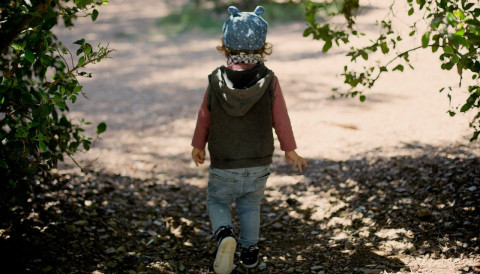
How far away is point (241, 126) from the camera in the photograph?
329cm

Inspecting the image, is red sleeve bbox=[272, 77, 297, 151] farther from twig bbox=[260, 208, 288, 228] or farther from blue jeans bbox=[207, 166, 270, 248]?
twig bbox=[260, 208, 288, 228]

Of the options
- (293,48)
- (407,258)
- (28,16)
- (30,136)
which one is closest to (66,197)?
(30,136)

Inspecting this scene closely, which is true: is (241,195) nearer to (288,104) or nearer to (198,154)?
(198,154)

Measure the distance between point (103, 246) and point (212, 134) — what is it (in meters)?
1.23

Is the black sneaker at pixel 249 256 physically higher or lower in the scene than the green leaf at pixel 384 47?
lower

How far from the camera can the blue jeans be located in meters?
3.36

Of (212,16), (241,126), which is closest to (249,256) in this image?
(241,126)

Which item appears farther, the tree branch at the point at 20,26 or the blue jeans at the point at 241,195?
the blue jeans at the point at 241,195

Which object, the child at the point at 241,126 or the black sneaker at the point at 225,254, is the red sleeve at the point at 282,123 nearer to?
the child at the point at 241,126

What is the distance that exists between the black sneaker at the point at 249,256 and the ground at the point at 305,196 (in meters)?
0.07

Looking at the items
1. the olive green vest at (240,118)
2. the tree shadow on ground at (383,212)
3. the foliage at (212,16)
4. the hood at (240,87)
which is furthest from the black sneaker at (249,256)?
the foliage at (212,16)

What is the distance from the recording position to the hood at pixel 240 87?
3.18 meters

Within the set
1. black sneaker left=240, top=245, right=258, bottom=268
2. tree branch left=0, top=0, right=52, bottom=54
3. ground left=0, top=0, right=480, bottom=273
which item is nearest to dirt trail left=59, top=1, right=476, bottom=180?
ground left=0, top=0, right=480, bottom=273

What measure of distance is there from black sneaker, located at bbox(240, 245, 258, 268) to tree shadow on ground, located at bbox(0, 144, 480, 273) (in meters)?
0.07
